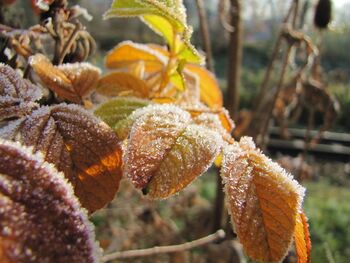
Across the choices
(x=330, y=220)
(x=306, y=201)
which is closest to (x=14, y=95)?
(x=330, y=220)

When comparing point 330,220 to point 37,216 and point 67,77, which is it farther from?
point 37,216

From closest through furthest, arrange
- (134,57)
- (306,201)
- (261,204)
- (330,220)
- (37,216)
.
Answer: (37,216) < (261,204) < (134,57) < (330,220) < (306,201)

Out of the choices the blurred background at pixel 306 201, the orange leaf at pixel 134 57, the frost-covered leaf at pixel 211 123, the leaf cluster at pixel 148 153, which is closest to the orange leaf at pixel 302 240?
the leaf cluster at pixel 148 153

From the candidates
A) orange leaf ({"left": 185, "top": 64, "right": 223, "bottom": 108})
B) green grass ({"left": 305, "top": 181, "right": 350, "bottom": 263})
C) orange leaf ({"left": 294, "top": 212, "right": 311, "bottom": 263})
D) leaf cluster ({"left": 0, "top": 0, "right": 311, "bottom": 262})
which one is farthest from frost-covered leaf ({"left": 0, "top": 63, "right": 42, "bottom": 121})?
green grass ({"left": 305, "top": 181, "right": 350, "bottom": 263})

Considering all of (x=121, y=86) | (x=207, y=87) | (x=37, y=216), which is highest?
(x=37, y=216)

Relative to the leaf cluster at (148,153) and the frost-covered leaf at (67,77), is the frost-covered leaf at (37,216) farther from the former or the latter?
the frost-covered leaf at (67,77)

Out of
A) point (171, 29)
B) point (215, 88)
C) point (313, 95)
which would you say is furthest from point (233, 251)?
point (171, 29)

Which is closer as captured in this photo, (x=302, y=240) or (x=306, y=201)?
(x=302, y=240)
